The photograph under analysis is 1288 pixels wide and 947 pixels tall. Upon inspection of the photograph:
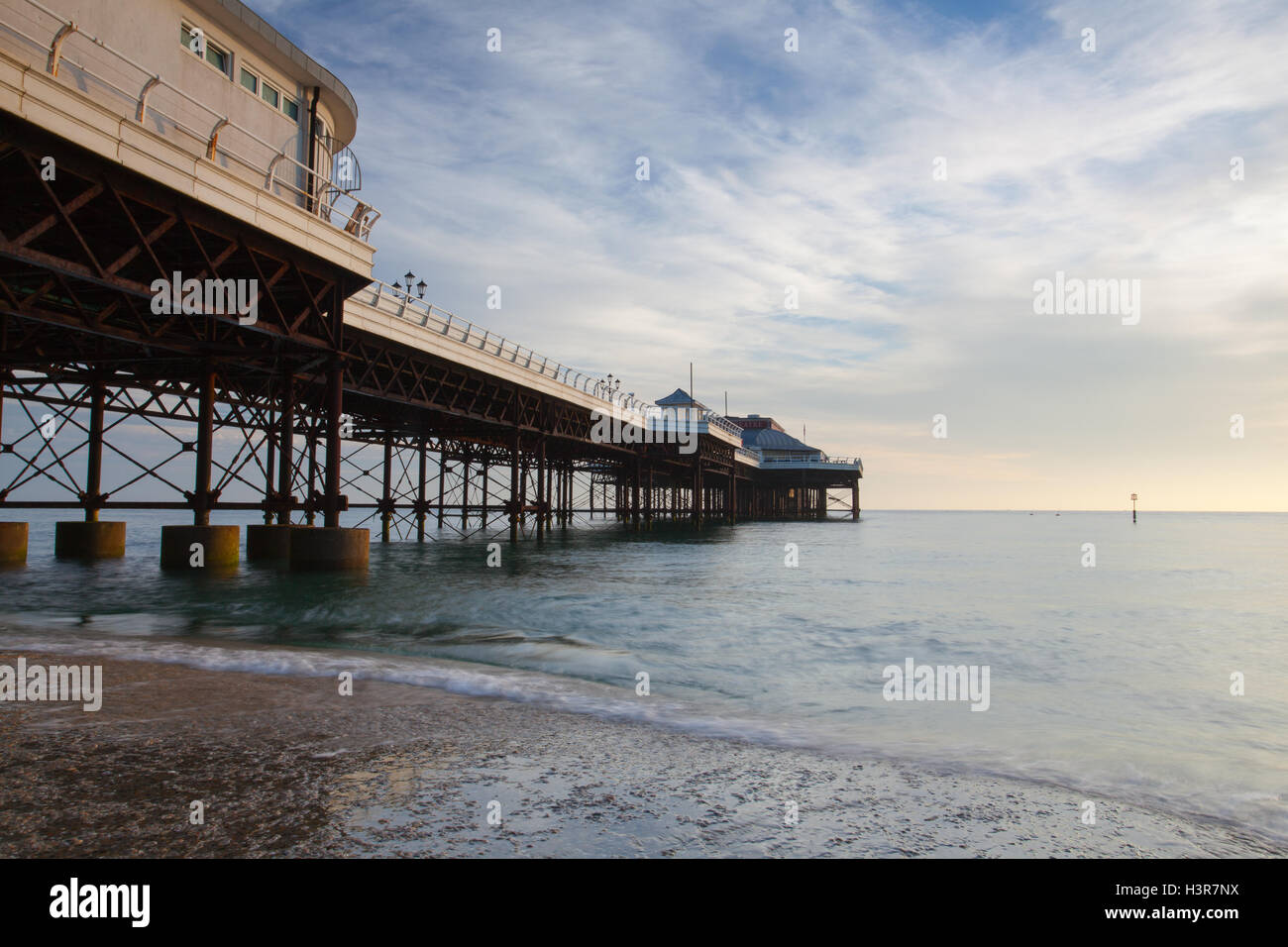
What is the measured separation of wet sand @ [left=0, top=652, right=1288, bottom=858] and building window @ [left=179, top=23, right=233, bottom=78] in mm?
16337

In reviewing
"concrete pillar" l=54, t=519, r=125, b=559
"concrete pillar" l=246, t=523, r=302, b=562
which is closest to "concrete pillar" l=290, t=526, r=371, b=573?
"concrete pillar" l=246, t=523, r=302, b=562

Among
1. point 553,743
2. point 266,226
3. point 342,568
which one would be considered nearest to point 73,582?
point 342,568

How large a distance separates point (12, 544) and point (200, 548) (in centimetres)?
971

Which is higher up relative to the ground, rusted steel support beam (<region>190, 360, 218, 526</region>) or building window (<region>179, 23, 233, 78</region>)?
building window (<region>179, 23, 233, 78</region>)

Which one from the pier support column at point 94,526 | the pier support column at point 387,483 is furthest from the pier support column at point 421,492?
the pier support column at point 94,526

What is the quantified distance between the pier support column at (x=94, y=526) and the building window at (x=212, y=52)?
1235 centimetres

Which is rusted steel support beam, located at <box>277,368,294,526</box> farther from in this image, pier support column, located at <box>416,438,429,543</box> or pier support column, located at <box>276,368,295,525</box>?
pier support column, located at <box>416,438,429,543</box>

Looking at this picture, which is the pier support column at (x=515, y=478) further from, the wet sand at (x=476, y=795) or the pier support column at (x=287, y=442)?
the wet sand at (x=476, y=795)

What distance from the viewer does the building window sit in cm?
1669

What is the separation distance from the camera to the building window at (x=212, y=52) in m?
16.7

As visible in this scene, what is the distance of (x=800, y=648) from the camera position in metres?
13.1

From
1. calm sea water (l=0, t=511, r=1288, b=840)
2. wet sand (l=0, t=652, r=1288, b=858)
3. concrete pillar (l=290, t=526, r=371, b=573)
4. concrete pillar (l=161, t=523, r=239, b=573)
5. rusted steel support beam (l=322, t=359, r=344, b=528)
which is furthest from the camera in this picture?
concrete pillar (l=161, t=523, r=239, b=573)
